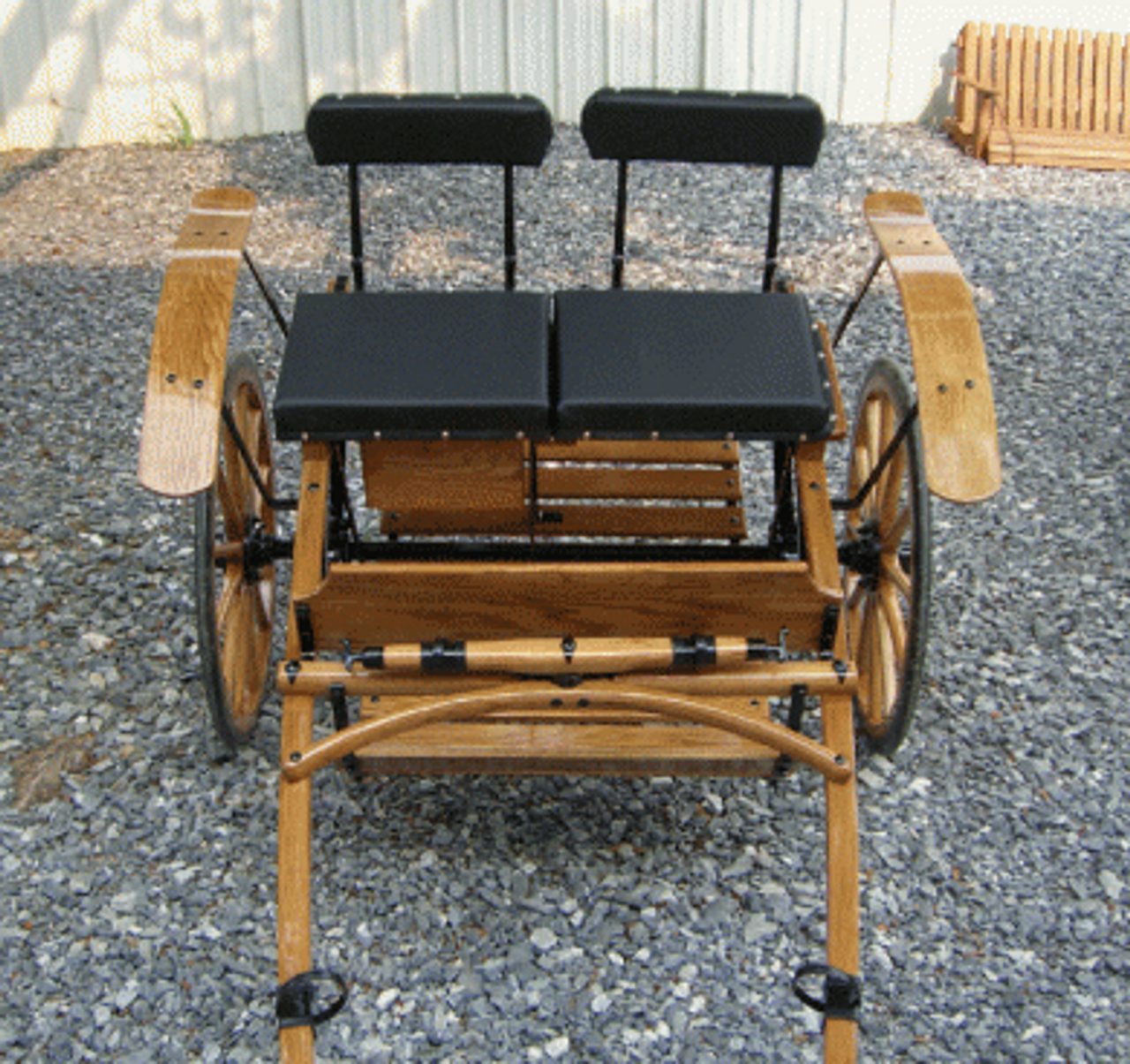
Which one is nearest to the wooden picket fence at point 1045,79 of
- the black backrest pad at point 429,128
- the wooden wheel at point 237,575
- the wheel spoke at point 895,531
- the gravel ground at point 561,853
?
the gravel ground at point 561,853

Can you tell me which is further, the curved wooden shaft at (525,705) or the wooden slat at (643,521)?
the wooden slat at (643,521)

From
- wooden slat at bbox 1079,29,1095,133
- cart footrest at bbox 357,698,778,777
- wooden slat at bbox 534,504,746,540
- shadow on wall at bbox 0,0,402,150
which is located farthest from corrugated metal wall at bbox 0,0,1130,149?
cart footrest at bbox 357,698,778,777

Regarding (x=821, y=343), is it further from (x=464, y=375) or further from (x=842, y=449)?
(x=842, y=449)

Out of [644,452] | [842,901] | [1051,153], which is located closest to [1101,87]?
[1051,153]

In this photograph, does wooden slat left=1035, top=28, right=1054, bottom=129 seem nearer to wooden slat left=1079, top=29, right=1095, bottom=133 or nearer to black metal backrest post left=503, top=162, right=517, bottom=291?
wooden slat left=1079, top=29, right=1095, bottom=133

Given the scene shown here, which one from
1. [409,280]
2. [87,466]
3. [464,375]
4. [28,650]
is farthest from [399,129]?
[409,280]

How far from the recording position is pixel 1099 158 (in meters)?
6.18

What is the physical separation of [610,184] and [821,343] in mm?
3597

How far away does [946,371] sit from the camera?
2105 millimetres

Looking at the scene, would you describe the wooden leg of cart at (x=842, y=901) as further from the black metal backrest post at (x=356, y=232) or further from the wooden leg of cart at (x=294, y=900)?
the black metal backrest post at (x=356, y=232)

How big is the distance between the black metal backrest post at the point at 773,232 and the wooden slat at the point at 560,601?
883 millimetres

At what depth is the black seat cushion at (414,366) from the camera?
2.22m

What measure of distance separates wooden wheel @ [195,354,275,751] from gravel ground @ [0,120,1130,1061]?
16 cm

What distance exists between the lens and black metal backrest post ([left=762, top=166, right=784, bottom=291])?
2.72 m
